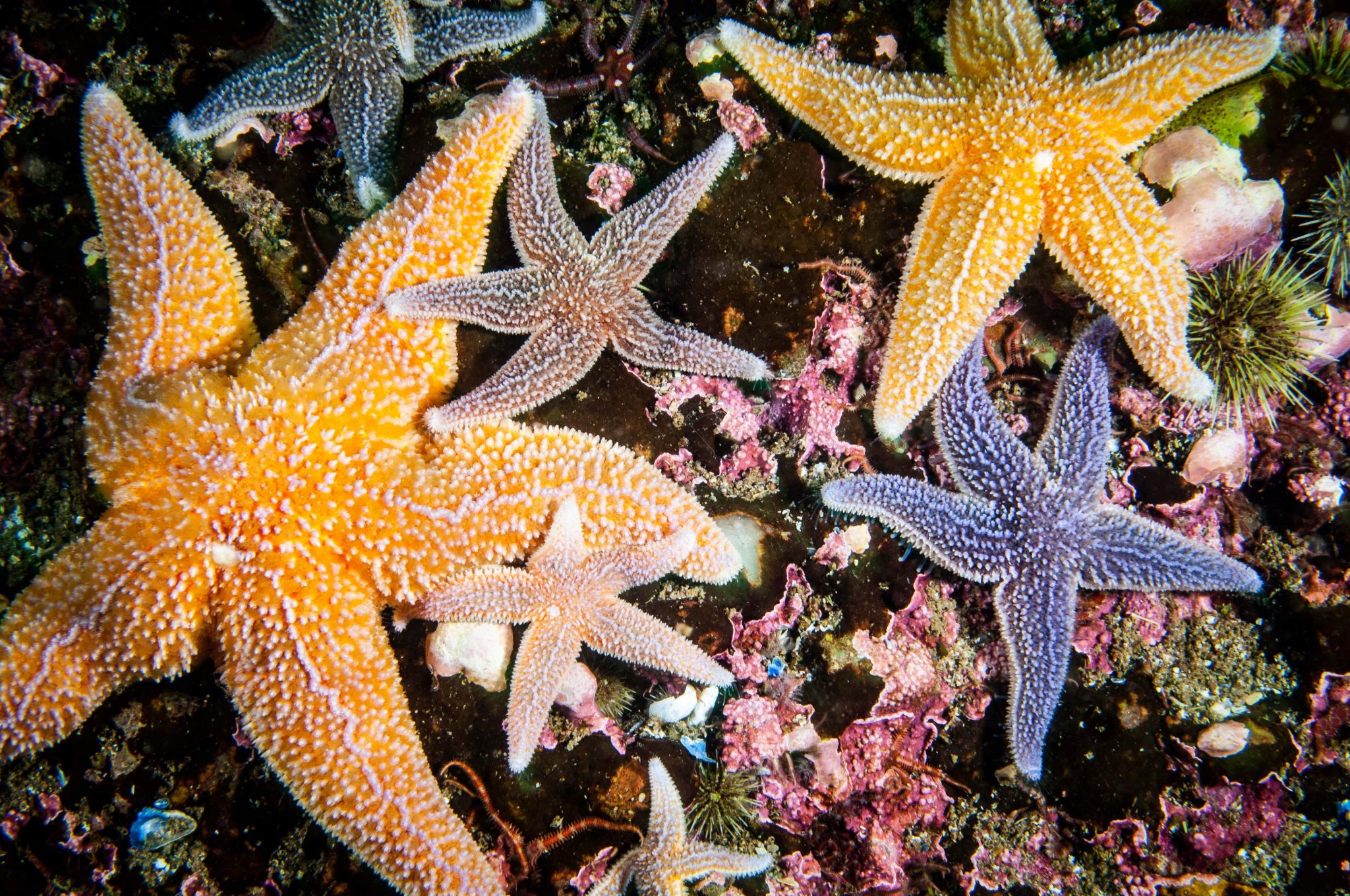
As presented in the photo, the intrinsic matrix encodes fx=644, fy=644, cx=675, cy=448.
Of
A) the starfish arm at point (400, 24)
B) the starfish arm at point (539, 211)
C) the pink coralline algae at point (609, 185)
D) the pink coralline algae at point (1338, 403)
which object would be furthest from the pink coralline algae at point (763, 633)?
the starfish arm at point (400, 24)

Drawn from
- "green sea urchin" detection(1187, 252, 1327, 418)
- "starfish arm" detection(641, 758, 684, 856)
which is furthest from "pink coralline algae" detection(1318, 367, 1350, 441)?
"starfish arm" detection(641, 758, 684, 856)

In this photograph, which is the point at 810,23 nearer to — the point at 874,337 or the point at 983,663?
the point at 874,337

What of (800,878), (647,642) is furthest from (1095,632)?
(647,642)

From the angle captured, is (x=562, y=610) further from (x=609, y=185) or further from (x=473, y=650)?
(x=609, y=185)

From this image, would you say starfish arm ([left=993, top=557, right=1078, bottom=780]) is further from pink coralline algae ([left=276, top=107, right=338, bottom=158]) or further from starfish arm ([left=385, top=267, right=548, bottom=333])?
pink coralline algae ([left=276, top=107, right=338, bottom=158])

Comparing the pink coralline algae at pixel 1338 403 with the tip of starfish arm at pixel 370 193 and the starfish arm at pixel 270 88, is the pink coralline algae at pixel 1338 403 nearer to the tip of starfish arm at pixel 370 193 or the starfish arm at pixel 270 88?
the tip of starfish arm at pixel 370 193

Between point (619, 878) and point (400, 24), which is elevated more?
point (400, 24)
